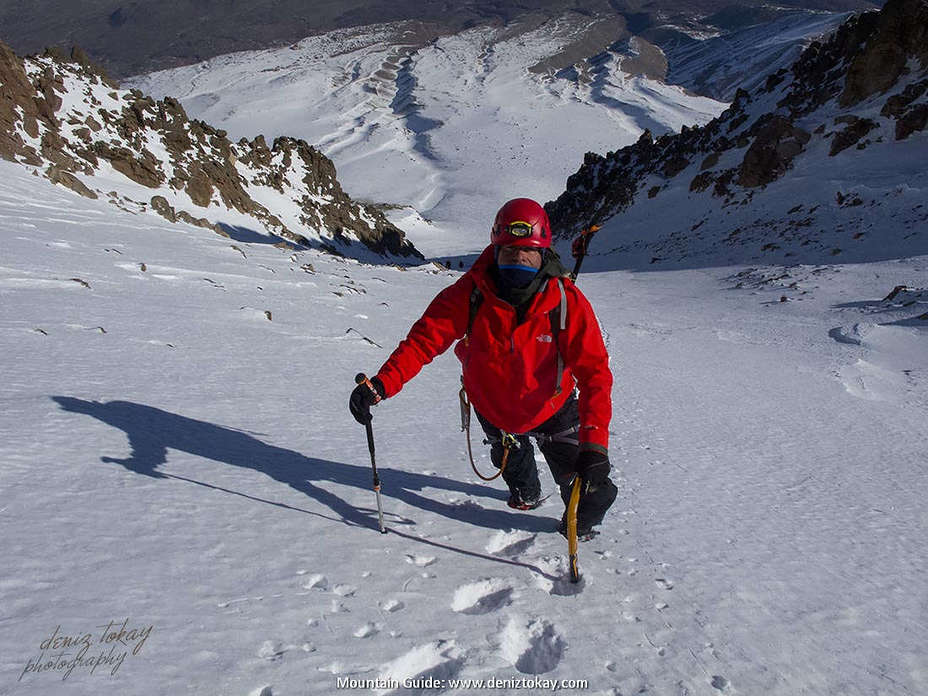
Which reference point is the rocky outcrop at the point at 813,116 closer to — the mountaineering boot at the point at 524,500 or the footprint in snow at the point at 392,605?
the mountaineering boot at the point at 524,500

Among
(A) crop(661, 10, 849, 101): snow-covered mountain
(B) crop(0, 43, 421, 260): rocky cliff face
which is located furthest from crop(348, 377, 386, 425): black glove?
(A) crop(661, 10, 849, 101): snow-covered mountain

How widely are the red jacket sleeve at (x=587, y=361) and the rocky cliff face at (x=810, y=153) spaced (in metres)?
16.3

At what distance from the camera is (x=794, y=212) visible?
19469mm

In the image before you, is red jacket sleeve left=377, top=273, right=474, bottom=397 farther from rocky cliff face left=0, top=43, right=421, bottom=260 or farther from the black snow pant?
rocky cliff face left=0, top=43, right=421, bottom=260

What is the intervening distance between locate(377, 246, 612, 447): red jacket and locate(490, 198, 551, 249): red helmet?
15cm

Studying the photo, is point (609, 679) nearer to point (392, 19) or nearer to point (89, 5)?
point (392, 19)

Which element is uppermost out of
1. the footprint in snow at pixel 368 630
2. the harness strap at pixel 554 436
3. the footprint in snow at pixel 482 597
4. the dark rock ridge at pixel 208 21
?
the dark rock ridge at pixel 208 21

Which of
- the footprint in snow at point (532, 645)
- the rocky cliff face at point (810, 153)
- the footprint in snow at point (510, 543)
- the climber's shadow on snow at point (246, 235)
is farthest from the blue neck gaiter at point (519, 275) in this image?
the climber's shadow on snow at point (246, 235)

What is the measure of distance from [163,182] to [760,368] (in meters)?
20.4

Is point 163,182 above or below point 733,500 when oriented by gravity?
above

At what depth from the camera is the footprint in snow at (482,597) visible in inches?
78.3

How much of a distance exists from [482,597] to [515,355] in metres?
0.90

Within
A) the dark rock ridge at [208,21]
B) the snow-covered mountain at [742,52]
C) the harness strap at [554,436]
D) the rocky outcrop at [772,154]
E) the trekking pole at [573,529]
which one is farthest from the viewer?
the dark rock ridge at [208,21]

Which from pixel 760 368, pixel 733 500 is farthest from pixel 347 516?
pixel 760 368
